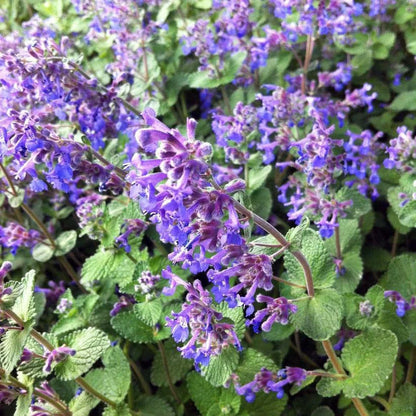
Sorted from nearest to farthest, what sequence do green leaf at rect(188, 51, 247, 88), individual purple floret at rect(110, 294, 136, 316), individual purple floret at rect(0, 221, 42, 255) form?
individual purple floret at rect(110, 294, 136, 316), individual purple floret at rect(0, 221, 42, 255), green leaf at rect(188, 51, 247, 88)

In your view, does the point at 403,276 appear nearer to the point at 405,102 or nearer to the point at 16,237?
the point at 405,102

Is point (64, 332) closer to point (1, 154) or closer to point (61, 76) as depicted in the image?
point (1, 154)

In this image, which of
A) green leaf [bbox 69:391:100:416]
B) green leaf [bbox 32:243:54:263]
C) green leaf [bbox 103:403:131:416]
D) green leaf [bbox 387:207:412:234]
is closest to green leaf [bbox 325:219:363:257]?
green leaf [bbox 387:207:412:234]

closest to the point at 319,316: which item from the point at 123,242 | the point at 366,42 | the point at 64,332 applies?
the point at 123,242

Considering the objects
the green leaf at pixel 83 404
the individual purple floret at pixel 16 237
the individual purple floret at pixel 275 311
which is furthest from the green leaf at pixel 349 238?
the individual purple floret at pixel 16 237

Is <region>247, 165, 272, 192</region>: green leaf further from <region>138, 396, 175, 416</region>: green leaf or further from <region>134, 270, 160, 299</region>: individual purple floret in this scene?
<region>138, 396, 175, 416</region>: green leaf

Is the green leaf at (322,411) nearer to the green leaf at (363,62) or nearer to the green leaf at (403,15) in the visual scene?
the green leaf at (363,62)

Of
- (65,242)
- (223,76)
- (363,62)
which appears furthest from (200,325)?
(363,62)
